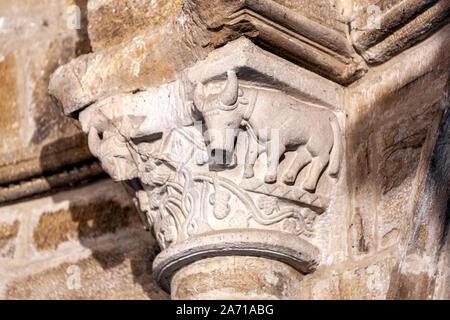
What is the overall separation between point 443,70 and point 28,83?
1.66 meters

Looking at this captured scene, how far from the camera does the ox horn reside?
214 cm

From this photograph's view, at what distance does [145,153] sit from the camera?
234cm

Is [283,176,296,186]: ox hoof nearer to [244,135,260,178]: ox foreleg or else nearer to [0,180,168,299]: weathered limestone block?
[244,135,260,178]: ox foreleg

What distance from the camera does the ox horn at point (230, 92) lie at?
2137 millimetres

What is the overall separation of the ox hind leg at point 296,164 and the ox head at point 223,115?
0.16m

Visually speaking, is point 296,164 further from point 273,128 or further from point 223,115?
point 223,115

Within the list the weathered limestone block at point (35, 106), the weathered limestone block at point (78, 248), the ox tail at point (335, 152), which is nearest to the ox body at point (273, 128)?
the ox tail at point (335, 152)

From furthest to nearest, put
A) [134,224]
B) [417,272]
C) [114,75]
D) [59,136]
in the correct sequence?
[59,136] → [134,224] → [114,75] → [417,272]

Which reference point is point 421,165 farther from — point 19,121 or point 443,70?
point 19,121

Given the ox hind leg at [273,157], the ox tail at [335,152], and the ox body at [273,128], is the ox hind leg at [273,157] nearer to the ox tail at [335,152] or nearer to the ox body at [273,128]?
the ox body at [273,128]

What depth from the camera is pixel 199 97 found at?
7.14ft

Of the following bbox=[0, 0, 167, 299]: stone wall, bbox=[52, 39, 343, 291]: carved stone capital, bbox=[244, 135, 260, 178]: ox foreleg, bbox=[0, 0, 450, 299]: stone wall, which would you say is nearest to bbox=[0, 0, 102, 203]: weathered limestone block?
bbox=[0, 0, 167, 299]: stone wall

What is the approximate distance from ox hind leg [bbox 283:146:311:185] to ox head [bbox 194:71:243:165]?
0.54ft

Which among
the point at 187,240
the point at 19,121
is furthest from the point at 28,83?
the point at 187,240
